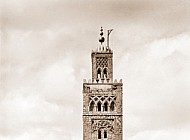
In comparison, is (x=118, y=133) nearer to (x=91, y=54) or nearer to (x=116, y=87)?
(x=116, y=87)

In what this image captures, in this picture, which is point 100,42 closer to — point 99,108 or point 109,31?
point 109,31

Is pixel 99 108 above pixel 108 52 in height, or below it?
below

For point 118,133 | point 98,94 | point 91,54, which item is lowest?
point 118,133

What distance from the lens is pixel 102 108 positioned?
37281 mm

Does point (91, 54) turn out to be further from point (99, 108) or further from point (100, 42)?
point (99, 108)

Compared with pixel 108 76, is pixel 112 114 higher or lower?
lower

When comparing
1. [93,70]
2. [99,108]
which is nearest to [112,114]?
[99,108]

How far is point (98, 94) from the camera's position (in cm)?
3744

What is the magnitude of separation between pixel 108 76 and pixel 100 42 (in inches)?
91.7

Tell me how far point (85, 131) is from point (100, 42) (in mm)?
6020

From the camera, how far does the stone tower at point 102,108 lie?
1458 inches

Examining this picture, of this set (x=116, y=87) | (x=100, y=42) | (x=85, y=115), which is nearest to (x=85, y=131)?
(x=85, y=115)

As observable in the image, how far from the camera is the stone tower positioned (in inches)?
1458

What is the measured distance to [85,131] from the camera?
37031mm
